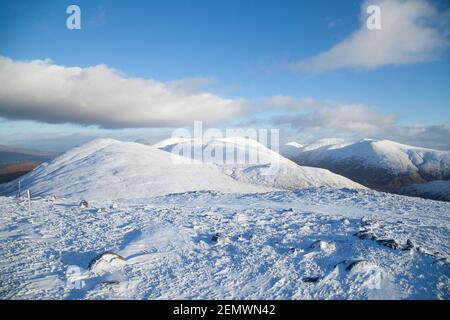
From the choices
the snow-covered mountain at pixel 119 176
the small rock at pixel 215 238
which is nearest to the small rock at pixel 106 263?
the small rock at pixel 215 238

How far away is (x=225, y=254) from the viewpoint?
34.9 ft

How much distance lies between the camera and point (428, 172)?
198 metres

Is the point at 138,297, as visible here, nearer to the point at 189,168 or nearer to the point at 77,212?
the point at 77,212

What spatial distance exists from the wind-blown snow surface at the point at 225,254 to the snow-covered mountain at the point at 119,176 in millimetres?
34499

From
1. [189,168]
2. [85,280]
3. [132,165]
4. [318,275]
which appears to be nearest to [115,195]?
[132,165]

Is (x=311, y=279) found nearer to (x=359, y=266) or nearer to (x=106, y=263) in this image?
(x=359, y=266)

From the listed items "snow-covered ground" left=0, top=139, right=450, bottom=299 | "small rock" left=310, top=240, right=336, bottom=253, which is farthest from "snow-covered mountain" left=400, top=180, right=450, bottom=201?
"small rock" left=310, top=240, right=336, bottom=253

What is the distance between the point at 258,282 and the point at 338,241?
14.2 feet

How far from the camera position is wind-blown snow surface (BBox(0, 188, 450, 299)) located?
823 cm

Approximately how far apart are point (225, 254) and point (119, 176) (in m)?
53.8

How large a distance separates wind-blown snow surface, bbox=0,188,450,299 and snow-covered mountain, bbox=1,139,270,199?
3450 centimetres

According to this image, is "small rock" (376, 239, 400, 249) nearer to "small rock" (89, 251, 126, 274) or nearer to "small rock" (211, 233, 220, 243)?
"small rock" (211, 233, 220, 243)

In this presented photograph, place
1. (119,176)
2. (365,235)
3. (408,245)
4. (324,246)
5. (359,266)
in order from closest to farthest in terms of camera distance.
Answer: (359,266), (408,245), (324,246), (365,235), (119,176)

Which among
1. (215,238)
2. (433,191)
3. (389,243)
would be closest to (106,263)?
(215,238)
